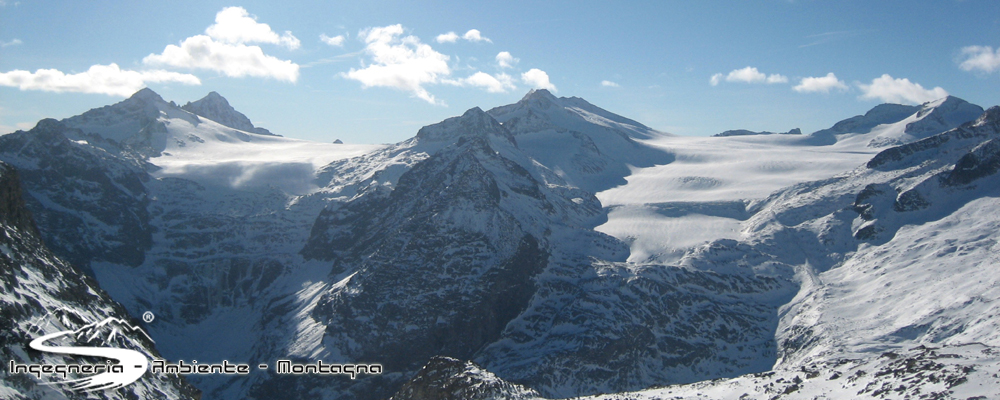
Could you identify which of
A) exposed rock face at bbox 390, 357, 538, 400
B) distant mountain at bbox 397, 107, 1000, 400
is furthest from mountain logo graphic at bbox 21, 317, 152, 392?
distant mountain at bbox 397, 107, 1000, 400

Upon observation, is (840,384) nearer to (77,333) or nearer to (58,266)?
(77,333)

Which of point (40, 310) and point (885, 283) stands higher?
point (40, 310)

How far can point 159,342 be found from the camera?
591ft

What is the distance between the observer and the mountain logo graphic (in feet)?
154

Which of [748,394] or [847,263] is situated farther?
[847,263]

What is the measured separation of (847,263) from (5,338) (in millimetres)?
162989

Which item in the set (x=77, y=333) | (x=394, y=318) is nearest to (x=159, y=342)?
(x=394, y=318)

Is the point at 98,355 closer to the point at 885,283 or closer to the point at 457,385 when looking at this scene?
the point at 457,385

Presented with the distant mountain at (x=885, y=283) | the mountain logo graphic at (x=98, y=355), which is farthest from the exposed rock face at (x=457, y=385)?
the mountain logo graphic at (x=98, y=355)

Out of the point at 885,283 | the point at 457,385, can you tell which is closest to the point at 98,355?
the point at 457,385

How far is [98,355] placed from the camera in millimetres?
51969

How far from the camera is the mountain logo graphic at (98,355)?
46.9 m

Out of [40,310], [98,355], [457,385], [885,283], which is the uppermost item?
[40,310]

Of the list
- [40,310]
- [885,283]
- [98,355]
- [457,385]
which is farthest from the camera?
[885,283]
